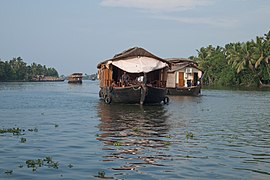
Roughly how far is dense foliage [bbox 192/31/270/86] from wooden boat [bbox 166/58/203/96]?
1297 inches

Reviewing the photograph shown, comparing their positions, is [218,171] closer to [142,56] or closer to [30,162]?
[30,162]

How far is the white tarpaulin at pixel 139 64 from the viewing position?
25719 millimetres

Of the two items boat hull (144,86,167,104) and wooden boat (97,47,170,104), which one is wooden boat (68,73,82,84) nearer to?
wooden boat (97,47,170,104)

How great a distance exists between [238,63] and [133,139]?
68.0m

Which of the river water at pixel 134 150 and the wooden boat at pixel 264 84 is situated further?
the wooden boat at pixel 264 84

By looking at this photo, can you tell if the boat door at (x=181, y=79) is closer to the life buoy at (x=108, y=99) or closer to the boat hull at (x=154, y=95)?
the life buoy at (x=108, y=99)

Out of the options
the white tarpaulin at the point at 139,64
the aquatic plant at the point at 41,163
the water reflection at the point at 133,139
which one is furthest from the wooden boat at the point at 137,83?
the aquatic plant at the point at 41,163

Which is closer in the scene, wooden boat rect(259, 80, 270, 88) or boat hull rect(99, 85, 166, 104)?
boat hull rect(99, 85, 166, 104)

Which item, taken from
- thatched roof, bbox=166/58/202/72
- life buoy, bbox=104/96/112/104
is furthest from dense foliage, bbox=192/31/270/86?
life buoy, bbox=104/96/112/104

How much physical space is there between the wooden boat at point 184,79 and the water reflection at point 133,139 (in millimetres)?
22566

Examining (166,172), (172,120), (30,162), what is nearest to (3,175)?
(30,162)

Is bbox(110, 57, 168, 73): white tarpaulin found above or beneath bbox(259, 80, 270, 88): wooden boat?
above

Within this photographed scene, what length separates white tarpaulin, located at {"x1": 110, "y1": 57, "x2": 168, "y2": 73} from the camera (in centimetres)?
2572

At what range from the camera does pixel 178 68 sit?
141ft
